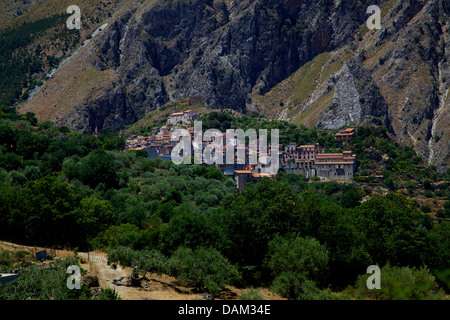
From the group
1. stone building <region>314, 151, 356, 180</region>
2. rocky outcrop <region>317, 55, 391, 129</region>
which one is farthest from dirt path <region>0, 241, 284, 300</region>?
rocky outcrop <region>317, 55, 391, 129</region>

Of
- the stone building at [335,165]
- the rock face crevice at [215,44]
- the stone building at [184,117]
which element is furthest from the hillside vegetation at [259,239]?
the rock face crevice at [215,44]

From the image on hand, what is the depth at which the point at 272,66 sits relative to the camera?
484ft

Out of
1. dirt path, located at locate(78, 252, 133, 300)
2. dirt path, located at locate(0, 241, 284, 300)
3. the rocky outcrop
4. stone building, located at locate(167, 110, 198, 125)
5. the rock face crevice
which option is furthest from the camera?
the rock face crevice

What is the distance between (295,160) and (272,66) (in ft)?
224

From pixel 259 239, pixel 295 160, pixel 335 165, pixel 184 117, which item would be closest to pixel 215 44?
pixel 184 117

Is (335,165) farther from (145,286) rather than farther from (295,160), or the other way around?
(145,286)

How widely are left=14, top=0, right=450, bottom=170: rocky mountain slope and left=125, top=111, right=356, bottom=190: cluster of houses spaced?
23598 millimetres

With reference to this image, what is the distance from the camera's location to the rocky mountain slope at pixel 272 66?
114m

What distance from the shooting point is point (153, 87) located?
13675cm

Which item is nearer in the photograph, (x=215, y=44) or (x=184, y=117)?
(x=184, y=117)

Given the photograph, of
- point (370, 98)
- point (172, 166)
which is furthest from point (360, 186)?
point (370, 98)

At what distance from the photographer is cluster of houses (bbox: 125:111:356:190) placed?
249 feet

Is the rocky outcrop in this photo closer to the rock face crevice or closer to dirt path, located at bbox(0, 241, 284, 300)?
the rock face crevice

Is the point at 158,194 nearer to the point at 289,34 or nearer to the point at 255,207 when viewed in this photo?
the point at 255,207
